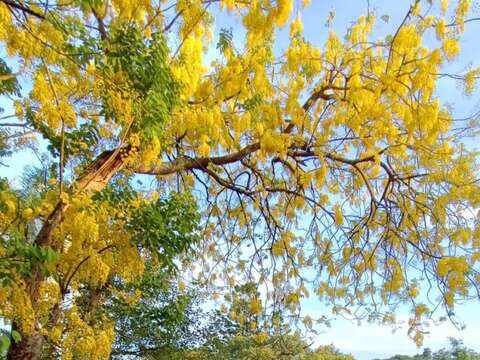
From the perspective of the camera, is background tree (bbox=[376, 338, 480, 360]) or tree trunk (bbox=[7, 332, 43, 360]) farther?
background tree (bbox=[376, 338, 480, 360])

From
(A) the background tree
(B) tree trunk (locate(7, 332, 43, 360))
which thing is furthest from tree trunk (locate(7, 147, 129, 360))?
(A) the background tree

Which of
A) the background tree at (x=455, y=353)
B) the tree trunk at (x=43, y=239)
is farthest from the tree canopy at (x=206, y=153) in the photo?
the background tree at (x=455, y=353)

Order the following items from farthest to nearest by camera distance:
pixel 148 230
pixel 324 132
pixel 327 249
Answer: pixel 327 249 → pixel 324 132 → pixel 148 230

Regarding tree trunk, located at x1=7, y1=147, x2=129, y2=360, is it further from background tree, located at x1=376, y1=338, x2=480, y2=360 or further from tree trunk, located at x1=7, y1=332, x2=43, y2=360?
background tree, located at x1=376, y1=338, x2=480, y2=360

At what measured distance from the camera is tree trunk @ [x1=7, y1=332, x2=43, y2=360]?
2.75 m

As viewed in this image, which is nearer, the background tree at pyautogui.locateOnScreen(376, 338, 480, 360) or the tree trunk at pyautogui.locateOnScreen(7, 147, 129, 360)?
the tree trunk at pyautogui.locateOnScreen(7, 147, 129, 360)

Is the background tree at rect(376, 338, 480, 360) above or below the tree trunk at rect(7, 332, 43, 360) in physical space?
above

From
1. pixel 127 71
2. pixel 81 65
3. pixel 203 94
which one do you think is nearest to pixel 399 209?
pixel 203 94

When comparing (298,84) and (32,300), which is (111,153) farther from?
(298,84)

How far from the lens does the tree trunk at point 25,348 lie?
108 inches

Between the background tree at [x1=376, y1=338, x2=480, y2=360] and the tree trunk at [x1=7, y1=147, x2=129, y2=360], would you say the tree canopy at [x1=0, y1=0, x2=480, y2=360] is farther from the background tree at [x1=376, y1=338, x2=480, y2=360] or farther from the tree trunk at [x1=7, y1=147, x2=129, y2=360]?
the background tree at [x1=376, y1=338, x2=480, y2=360]

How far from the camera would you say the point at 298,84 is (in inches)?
158

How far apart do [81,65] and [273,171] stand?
7.70 feet

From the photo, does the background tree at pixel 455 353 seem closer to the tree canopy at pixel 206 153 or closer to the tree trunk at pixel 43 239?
the tree canopy at pixel 206 153
